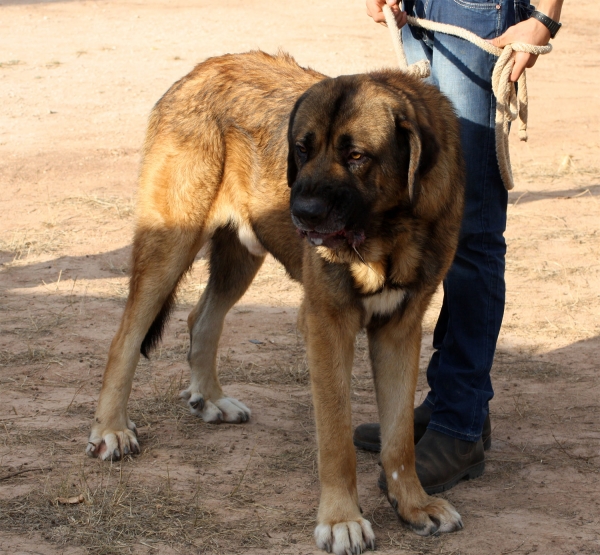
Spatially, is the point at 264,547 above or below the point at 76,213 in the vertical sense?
above

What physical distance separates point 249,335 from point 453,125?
2.75m

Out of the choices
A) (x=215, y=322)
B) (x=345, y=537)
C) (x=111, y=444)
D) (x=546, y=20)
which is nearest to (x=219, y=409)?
(x=215, y=322)

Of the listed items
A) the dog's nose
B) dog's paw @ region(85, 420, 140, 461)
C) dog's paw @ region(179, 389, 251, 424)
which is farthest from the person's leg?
dog's paw @ region(85, 420, 140, 461)

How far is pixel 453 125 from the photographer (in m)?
3.67

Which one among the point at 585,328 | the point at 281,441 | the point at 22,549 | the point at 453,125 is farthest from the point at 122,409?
the point at 585,328

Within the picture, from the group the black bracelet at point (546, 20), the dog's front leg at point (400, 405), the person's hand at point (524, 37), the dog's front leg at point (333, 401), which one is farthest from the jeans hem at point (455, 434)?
the black bracelet at point (546, 20)

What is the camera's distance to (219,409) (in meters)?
4.71

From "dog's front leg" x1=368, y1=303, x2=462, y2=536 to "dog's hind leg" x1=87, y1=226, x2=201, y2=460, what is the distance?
1230 mm

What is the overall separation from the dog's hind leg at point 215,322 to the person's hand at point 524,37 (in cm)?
182

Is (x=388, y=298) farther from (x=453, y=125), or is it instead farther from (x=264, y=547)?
(x=264, y=547)

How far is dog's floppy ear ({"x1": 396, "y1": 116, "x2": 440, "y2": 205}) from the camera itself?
3.26 metres

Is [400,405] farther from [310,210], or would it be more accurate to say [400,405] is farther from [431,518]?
[310,210]

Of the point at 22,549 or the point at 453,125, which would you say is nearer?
the point at 22,549

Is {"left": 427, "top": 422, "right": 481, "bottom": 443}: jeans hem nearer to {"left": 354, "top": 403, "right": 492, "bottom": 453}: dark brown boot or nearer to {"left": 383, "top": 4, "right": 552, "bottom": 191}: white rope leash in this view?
{"left": 354, "top": 403, "right": 492, "bottom": 453}: dark brown boot
